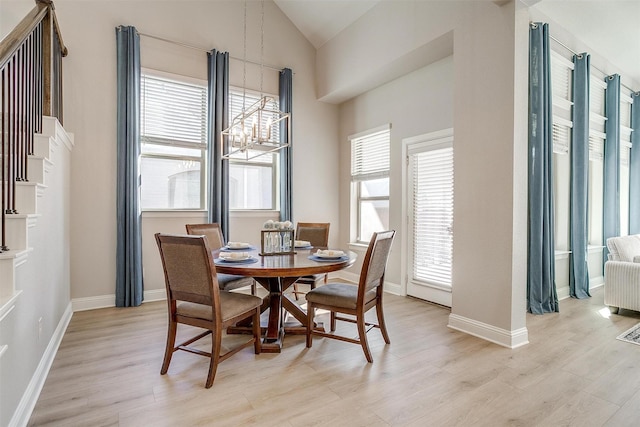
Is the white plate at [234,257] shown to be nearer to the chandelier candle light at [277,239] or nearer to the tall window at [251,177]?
the chandelier candle light at [277,239]

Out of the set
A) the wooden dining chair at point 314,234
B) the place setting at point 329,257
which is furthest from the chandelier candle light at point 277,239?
the wooden dining chair at point 314,234

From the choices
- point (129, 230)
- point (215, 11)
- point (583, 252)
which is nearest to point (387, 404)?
point (129, 230)

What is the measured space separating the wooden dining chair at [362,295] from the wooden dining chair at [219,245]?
0.88m

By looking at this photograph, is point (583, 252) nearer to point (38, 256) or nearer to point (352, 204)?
point (352, 204)

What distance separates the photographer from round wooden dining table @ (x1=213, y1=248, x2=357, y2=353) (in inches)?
94.3

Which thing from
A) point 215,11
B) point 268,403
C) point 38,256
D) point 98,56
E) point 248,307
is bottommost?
point 268,403

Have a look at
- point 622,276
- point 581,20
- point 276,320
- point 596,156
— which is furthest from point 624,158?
point 276,320

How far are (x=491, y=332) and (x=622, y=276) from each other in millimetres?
2043

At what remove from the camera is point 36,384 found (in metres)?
2.12

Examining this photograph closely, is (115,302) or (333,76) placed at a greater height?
(333,76)

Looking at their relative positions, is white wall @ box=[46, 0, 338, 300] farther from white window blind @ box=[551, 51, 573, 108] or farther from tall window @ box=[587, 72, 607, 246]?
tall window @ box=[587, 72, 607, 246]

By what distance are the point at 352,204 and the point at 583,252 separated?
125 inches

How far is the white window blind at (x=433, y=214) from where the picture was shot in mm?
4098

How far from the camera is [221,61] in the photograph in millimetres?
4605
